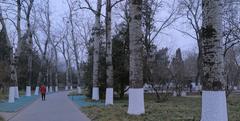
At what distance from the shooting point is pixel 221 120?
10.0m

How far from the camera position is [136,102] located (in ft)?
57.9

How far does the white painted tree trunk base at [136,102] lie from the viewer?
1761 centimetres

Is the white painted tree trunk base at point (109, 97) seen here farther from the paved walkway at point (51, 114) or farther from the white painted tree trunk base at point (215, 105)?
the white painted tree trunk base at point (215, 105)

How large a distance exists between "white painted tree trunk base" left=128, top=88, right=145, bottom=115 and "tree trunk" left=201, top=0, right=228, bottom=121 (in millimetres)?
7644

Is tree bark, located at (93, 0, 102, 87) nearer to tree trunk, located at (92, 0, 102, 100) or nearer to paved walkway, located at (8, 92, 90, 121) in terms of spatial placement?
tree trunk, located at (92, 0, 102, 100)

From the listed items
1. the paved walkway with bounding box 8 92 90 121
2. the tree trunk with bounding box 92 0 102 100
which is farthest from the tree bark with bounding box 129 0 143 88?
the tree trunk with bounding box 92 0 102 100

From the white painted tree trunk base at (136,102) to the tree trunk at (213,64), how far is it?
764 cm

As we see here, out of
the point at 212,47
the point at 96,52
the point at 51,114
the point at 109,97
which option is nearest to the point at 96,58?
the point at 96,52

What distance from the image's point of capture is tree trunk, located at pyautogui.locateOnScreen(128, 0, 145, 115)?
17.7 m

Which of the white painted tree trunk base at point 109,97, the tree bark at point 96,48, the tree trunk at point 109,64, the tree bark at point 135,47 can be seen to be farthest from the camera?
the tree bark at point 96,48

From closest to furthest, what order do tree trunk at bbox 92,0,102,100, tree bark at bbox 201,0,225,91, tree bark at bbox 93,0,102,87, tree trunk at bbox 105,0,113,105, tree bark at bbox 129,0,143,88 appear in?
tree bark at bbox 201,0,225,91 → tree bark at bbox 129,0,143,88 → tree trunk at bbox 105,0,113,105 → tree trunk at bbox 92,0,102,100 → tree bark at bbox 93,0,102,87

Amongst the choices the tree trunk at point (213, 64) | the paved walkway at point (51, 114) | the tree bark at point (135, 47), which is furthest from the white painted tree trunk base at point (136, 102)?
the tree trunk at point (213, 64)

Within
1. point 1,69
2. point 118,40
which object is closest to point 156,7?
point 118,40

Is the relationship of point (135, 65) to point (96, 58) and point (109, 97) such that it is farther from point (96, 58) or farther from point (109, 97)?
point (96, 58)
